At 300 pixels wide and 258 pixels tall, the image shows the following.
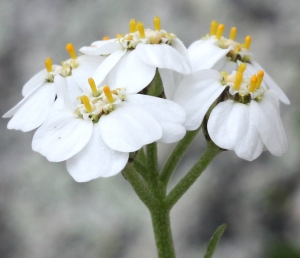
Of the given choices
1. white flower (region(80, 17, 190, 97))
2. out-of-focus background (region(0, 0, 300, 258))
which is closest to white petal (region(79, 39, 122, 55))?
white flower (region(80, 17, 190, 97))

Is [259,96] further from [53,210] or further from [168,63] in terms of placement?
[53,210]

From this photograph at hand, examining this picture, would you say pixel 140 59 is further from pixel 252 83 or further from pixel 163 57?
pixel 252 83

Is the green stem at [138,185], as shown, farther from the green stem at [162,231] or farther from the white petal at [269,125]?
the white petal at [269,125]

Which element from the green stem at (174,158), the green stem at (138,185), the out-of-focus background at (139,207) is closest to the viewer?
the green stem at (138,185)

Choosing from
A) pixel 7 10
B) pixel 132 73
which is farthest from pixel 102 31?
pixel 132 73

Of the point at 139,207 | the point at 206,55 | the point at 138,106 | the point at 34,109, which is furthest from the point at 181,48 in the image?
the point at 139,207

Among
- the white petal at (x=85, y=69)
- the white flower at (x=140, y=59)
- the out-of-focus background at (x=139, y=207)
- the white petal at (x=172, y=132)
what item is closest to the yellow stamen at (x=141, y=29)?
the white flower at (x=140, y=59)
